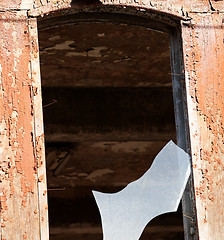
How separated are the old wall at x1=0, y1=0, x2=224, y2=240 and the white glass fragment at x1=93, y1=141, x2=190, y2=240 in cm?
17

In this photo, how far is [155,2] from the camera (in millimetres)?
4516

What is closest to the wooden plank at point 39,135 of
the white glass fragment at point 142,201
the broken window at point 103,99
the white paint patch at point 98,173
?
the broken window at point 103,99

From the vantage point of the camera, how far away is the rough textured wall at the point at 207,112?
13.8 feet

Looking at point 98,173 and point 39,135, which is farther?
point 98,173

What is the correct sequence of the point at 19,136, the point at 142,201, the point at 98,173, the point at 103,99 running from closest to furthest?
the point at 19,136 → the point at 142,201 → the point at 103,99 → the point at 98,173

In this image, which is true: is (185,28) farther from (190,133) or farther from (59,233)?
(59,233)

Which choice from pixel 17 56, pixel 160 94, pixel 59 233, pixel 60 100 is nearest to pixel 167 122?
pixel 160 94

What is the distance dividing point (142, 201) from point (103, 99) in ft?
9.00

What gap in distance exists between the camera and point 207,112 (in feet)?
14.4

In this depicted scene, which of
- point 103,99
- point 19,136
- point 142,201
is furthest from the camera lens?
point 103,99

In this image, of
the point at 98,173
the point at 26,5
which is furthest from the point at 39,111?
the point at 98,173

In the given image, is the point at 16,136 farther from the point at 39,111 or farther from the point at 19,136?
the point at 39,111

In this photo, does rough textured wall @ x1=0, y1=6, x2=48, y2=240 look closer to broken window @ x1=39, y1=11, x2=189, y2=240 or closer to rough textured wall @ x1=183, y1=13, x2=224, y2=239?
broken window @ x1=39, y1=11, x2=189, y2=240

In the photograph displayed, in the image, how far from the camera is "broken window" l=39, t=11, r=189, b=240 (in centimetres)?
582
